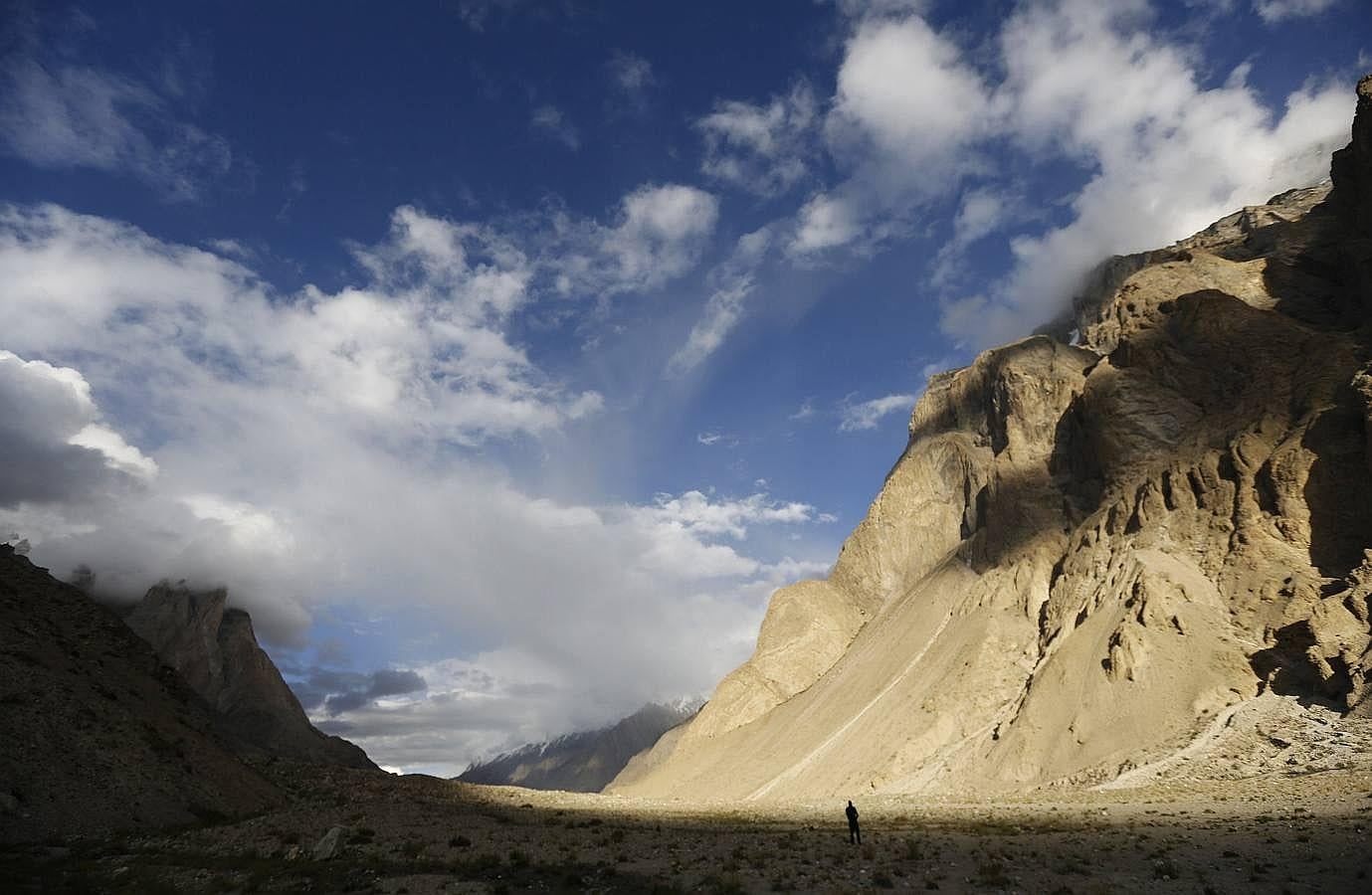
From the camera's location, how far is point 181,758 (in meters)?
30.5

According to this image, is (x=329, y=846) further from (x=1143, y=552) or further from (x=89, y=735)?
(x=1143, y=552)

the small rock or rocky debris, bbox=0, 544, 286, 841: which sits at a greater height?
rocky debris, bbox=0, 544, 286, 841

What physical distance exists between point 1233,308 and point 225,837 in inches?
3325

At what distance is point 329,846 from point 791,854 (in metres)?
13.3

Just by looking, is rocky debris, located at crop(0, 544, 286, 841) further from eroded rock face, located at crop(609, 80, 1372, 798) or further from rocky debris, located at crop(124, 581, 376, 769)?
rocky debris, located at crop(124, 581, 376, 769)

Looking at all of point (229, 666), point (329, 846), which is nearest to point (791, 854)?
point (329, 846)

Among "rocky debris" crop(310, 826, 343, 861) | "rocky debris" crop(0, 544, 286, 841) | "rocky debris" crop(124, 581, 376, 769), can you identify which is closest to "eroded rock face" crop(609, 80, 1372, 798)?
"rocky debris" crop(310, 826, 343, 861)

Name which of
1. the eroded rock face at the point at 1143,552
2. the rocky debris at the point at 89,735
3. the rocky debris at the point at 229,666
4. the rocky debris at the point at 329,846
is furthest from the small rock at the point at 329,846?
the rocky debris at the point at 229,666

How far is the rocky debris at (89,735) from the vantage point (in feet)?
76.1

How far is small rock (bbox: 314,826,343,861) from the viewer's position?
19.8 m

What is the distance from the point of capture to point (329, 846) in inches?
803

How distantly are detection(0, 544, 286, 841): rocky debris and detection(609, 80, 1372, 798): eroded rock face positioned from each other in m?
50.6

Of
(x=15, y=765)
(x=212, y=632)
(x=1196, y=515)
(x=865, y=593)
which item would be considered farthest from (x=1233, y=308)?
(x=212, y=632)

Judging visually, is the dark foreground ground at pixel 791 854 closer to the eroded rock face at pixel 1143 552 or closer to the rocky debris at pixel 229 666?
the eroded rock face at pixel 1143 552
